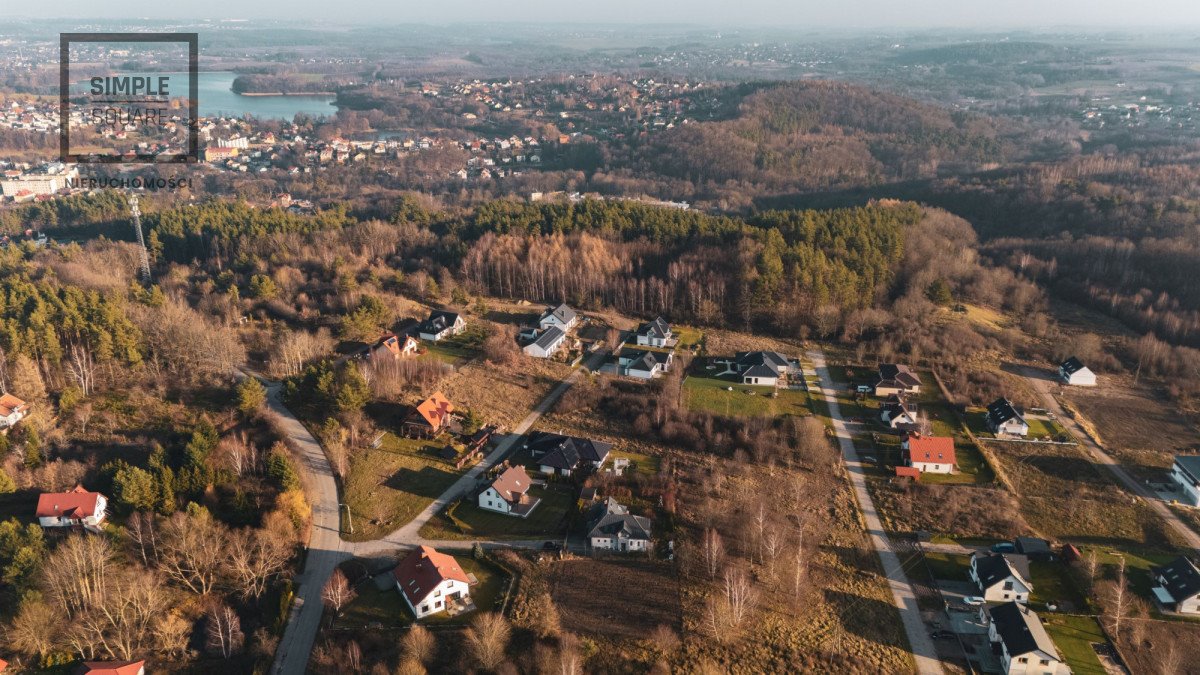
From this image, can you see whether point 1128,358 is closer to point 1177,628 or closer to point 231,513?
point 1177,628

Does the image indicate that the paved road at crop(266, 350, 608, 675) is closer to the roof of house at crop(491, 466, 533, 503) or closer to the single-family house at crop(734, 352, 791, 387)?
the roof of house at crop(491, 466, 533, 503)

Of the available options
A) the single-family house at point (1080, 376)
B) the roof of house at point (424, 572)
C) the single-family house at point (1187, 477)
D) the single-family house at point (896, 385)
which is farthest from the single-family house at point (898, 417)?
the roof of house at point (424, 572)

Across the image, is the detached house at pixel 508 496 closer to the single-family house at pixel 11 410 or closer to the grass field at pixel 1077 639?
the grass field at pixel 1077 639

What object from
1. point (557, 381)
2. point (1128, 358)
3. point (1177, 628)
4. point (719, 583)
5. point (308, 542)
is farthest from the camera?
point (1128, 358)

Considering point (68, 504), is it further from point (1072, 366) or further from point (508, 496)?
point (1072, 366)

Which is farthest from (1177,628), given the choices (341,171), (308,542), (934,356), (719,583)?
(341,171)

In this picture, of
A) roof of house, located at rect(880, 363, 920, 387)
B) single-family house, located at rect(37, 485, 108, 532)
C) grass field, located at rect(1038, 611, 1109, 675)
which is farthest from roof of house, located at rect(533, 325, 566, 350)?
grass field, located at rect(1038, 611, 1109, 675)
